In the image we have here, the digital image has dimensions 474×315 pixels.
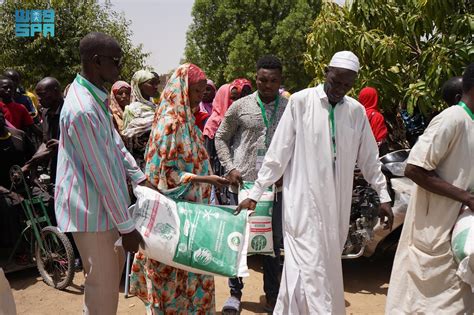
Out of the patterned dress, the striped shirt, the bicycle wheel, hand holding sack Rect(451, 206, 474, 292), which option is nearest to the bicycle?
the bicycle wheel

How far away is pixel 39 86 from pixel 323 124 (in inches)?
131

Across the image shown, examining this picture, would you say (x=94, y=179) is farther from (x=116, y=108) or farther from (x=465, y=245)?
(x=116, y=108)

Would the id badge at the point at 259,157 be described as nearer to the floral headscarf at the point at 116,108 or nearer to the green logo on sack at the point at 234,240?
the green logo on sack at the point at 234,240

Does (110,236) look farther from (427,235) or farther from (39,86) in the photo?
(39,86)

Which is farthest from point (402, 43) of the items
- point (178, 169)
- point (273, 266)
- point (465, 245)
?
point (178, 169)

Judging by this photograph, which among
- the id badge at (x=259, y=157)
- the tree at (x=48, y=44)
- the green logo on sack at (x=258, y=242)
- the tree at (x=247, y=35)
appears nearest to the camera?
the green logo on sack at (x=258, y=242)

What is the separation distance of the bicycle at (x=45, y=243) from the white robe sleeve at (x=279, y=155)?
93.1 inches

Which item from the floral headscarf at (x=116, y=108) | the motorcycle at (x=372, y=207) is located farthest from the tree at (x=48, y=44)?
the motorcycle at (x=372, y=207)

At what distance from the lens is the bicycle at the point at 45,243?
4.87 meters

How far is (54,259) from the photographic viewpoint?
16.3 feet

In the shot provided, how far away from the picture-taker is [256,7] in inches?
1251

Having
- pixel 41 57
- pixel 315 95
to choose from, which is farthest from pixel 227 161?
pixel 41 57

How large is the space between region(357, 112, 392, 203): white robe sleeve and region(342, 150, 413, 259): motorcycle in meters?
1.19

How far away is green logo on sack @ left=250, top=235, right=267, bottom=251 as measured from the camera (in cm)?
365
